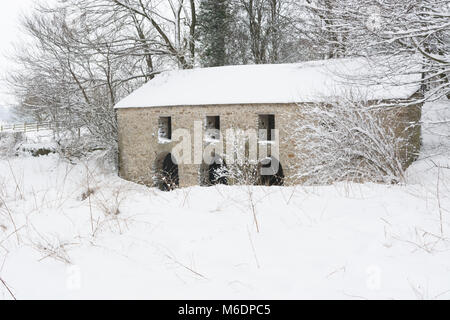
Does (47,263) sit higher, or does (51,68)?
(51,68)

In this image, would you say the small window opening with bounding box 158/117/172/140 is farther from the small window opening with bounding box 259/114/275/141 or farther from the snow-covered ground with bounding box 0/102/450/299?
the snow-covered ground with bounding box 0/102/450/299

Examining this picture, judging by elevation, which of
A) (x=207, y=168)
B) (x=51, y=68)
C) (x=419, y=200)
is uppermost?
(x=51, y=68)

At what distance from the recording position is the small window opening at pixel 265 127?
483 inches

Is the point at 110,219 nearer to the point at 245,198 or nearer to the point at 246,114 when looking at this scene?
the point at 245,198

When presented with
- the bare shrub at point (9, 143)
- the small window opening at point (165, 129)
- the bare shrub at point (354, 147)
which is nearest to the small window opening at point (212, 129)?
the small window opening at point (165, 129)

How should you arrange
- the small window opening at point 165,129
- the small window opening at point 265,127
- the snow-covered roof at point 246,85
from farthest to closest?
the small window opening at point 165,129 < the small window opening at point 265,127 < the snow-covered roof at point 246,85

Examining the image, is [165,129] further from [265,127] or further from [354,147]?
[354,147]

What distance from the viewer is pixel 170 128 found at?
587 inches

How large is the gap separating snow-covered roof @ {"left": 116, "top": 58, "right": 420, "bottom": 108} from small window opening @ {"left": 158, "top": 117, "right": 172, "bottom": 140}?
2.69 feet

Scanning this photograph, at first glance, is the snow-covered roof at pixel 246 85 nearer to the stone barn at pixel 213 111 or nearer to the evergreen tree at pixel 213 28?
the stone barn at pixel 213 111

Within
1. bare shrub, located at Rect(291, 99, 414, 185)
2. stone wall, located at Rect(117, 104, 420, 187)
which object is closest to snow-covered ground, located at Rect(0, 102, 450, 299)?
bare shrub, located at Rect(291, 99, 414, 185)

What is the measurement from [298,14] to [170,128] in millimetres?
8373

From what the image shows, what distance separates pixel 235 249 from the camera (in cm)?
238
